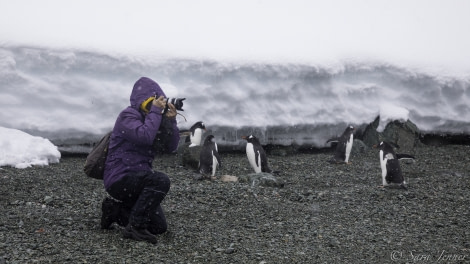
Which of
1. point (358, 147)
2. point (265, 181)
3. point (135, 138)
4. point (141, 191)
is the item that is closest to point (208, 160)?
point (265, 181)

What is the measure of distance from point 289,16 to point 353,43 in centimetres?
203

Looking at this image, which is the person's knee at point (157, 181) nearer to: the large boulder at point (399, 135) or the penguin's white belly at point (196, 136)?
the penguin's white belly at point (196, 136)

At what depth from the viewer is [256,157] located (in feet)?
23.5

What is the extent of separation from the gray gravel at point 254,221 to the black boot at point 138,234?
0.05 metres

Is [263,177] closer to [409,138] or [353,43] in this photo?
[409,138]

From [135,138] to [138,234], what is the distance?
620mm

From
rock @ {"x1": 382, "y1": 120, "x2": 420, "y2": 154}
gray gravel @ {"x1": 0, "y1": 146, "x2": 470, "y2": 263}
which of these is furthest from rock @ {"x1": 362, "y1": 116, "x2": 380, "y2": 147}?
gray gravel @ {"x1": 0, "y1": 146, "x2": 470, "y2": 263}

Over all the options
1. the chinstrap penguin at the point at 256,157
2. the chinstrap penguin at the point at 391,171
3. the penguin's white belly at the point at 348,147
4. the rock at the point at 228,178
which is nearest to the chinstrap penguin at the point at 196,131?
the chinstrap penguin at the point at 256,157

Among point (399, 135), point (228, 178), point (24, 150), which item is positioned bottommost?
point (228, 178)

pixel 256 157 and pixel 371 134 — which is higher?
pixel 371 134

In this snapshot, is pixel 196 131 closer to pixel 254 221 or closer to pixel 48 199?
pixel 48 199

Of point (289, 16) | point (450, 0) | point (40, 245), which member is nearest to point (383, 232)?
point (40, 245)

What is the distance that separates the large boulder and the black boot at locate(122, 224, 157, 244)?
5667 millimetres

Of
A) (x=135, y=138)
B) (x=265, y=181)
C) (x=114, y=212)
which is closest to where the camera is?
(x=135, y=138)
